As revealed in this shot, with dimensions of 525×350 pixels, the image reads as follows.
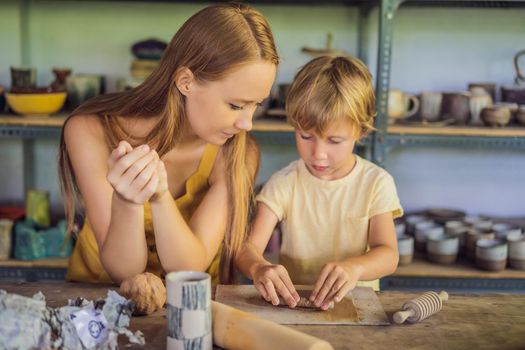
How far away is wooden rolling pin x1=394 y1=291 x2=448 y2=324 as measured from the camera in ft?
3.61

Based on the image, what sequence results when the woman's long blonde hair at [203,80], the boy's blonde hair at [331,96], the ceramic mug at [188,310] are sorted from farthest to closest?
the boy's blonde hair at [331,96]
the woman's long blonde hair at [203,80]
the ceramic mug at [188,310]

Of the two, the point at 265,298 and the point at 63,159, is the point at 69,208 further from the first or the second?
the point at 265,298

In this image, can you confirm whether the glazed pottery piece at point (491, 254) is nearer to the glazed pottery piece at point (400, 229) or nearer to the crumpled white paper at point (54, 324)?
the glazed pottery piece at point (400, 229)

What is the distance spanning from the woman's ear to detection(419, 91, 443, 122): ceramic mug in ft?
4.23

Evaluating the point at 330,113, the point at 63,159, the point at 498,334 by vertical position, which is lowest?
the point at 498,334

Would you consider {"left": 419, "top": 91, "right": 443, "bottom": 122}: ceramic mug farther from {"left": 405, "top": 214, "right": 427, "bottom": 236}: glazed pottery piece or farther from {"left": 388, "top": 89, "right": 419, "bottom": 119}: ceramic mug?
{"left": 405, "top": 214, "right": 427, "bottom": 236}: glazed pottery piece

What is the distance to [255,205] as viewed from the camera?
1588 millimetres

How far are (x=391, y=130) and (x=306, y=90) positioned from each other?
882 mm

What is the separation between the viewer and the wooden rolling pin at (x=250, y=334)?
925mm

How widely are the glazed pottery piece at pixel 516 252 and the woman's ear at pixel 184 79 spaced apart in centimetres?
141

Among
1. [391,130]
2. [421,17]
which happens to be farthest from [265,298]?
[421,17]

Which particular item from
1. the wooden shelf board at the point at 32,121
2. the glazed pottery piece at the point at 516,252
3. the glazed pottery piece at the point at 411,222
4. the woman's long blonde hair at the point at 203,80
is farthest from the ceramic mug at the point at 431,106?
the wooden shelf board at the point at 32,121

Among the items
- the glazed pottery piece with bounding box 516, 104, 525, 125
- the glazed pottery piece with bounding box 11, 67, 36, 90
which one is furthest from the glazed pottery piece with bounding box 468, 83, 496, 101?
the glazed pottery piece with bounding box 11, 67, 36, 90

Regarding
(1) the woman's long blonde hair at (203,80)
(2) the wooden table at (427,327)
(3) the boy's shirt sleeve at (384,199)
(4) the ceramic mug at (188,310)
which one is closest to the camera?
(4) the ceramic mug at (188,310)
